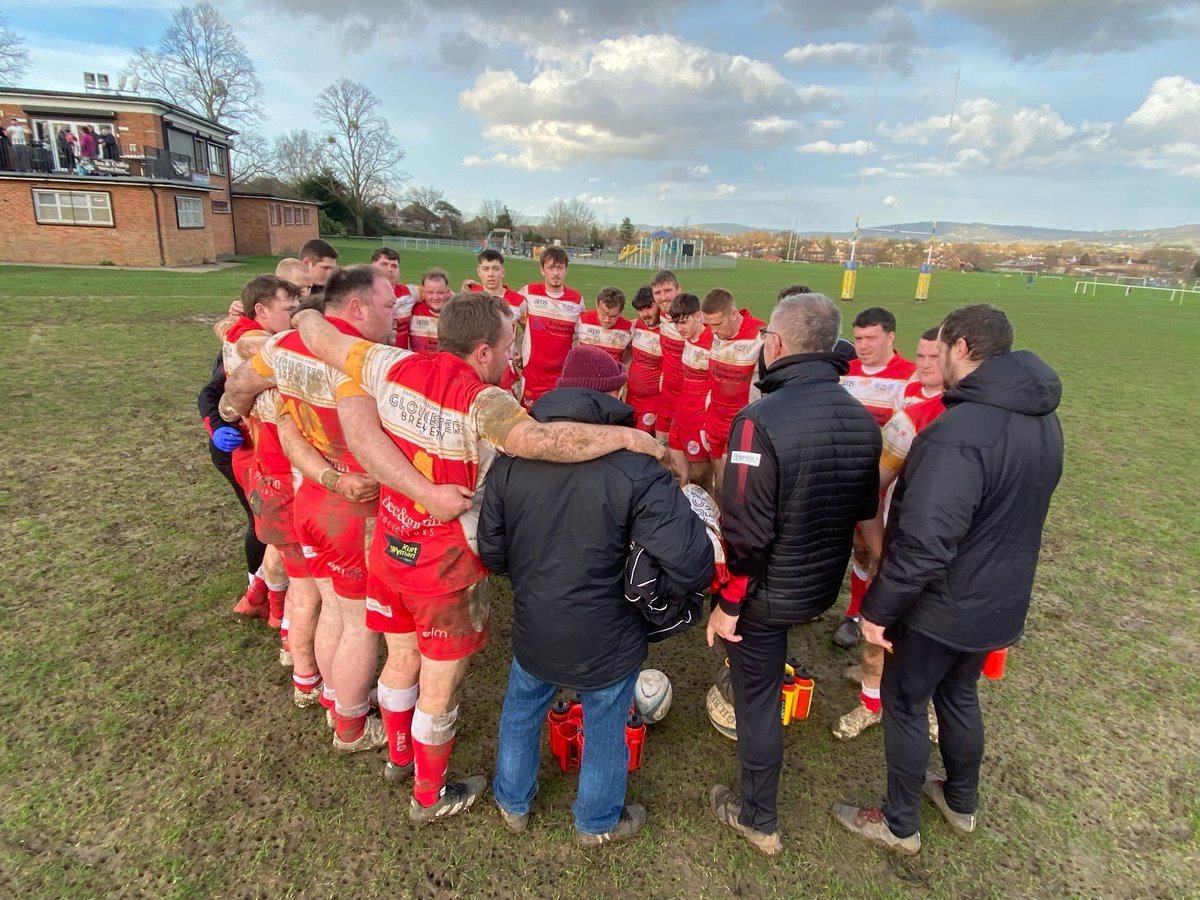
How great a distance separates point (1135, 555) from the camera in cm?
584

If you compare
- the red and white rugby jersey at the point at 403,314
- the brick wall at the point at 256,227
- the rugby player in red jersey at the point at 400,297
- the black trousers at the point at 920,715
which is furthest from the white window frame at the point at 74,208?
the black trousers at the point at 920,715

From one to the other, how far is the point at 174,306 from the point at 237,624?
53.8ft

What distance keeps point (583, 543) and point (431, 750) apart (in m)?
1.34

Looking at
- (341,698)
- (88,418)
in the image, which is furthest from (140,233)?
(341,698)

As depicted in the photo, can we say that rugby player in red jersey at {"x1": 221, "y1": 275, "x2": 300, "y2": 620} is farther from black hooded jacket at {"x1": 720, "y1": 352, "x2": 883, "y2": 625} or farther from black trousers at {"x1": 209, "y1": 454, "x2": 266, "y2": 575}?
black hooded jacket at {"x1": 720, "y1": 352, "x2": 883, "y2": 625}

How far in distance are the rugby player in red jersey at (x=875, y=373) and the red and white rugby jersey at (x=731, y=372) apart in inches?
45.5

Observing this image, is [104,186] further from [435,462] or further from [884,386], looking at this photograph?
[884,386]

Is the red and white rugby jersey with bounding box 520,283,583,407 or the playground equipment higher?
the playground equipment

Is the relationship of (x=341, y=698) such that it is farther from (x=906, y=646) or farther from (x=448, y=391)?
(x=906, y=646)

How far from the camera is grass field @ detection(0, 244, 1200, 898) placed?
267 centimetres

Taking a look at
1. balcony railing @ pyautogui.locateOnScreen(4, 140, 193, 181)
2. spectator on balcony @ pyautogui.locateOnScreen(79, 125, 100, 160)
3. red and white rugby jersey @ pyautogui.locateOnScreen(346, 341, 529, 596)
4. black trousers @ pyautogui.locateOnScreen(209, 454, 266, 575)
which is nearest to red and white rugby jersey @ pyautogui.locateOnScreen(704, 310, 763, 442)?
red and white rugby jersey @ pyautogui.locateOnScreen(346, 341, 529, 596)

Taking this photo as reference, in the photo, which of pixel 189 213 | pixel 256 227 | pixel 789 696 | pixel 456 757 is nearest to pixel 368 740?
pixel 456 757

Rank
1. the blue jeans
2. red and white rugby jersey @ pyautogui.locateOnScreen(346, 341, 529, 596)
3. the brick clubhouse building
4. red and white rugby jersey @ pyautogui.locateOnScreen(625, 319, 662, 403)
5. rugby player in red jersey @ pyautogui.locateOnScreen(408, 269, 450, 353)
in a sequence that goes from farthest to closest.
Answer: the brick clubhouse building
red and white rugby jersey @ pyautogui.locateOnScreen(625, 319, 662, 403)
rugby player in red jersey @ pyautogui.locateOnScreen(408, 269, 450, 353)
the blue jeans
red and white rugby jersey @ pyautogui.locateOnScreen(346, 341, 529, 596)

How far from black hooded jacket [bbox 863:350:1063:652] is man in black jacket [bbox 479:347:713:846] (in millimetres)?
824
